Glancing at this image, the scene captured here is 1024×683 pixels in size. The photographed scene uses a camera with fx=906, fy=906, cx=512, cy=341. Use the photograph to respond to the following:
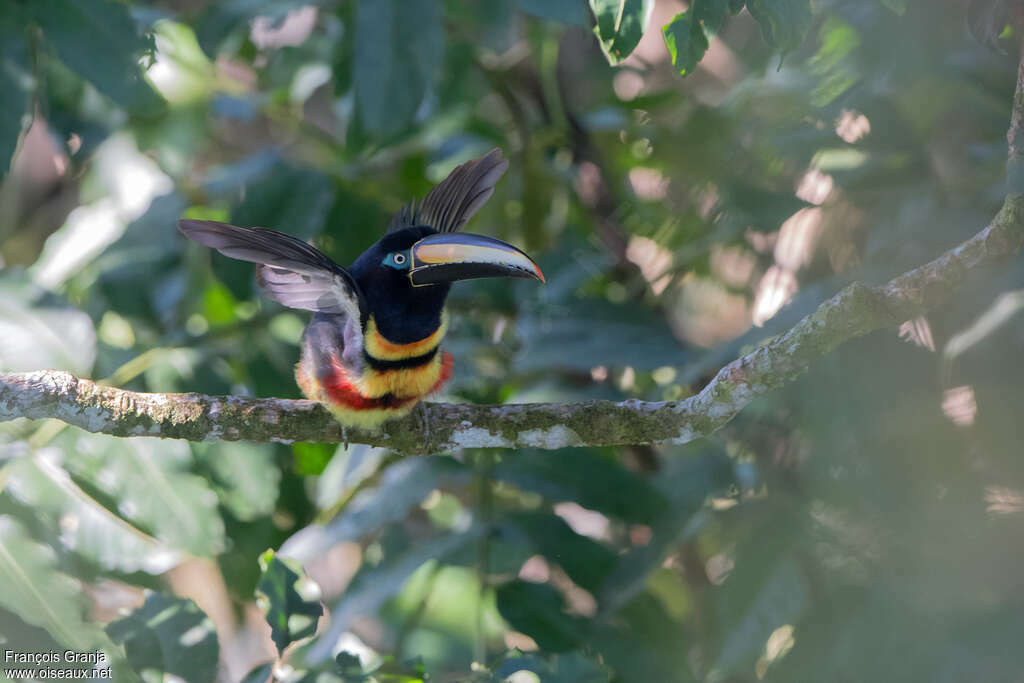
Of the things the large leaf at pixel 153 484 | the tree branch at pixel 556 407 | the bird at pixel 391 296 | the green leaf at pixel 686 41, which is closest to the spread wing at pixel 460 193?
the bird at pixel 391 296

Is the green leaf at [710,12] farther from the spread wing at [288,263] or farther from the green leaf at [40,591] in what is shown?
the green leaf at [40,591]

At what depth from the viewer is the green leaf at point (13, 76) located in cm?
188

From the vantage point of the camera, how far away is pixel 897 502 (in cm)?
171

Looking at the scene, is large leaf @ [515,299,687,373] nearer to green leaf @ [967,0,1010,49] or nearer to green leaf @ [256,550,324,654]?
green leaf @ [256,550,324,654]

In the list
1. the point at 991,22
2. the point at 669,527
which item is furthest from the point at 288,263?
the point at 991,22

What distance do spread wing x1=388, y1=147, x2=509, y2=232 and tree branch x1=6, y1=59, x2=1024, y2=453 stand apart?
0.39 meters

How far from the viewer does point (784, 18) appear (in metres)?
1.34

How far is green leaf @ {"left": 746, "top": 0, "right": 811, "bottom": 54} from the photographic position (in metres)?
1.34

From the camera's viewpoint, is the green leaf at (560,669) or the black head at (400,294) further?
the black head at (400,294)

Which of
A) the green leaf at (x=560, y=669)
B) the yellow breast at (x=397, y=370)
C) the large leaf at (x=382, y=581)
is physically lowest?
the large leaf at (x=382, y=581)

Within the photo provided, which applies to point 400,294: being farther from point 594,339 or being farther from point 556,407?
point 594,339

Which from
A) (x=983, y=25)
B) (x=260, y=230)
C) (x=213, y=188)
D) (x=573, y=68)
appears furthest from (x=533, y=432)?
(x=573, y=68)

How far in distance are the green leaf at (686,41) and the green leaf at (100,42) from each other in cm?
122

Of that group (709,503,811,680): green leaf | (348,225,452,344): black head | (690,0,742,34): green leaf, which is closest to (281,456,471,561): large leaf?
(348,225,452,344): black head
